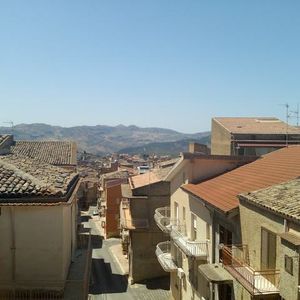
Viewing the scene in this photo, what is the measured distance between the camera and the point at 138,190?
3709 cm

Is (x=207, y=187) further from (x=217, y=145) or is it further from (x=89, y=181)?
(x=89, y=181)

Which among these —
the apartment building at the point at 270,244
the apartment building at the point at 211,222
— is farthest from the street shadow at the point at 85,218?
the apartment building at the point at 270,244

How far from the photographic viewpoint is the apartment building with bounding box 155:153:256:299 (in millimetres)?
22594

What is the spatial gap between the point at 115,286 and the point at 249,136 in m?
19.9

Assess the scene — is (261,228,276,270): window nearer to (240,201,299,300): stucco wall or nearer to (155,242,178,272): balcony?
(240,201,299,300): stucco wall

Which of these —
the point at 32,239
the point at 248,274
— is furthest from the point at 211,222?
the point at 32,239

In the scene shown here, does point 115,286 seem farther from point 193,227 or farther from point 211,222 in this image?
point 211,222

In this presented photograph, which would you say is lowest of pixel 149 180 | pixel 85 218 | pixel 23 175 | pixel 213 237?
pixel 85 218

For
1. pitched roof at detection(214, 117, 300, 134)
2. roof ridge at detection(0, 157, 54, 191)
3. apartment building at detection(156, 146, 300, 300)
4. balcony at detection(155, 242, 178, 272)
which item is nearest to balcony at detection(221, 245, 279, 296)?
apartment building at detection(156, 146, 300, 300)

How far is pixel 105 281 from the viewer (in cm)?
3850

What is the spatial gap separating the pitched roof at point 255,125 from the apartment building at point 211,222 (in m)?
19.6

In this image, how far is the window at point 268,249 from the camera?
15.0 meters

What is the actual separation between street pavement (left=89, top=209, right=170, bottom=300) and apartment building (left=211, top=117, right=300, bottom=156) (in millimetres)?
15153

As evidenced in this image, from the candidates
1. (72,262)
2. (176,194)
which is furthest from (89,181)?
(72,262)
